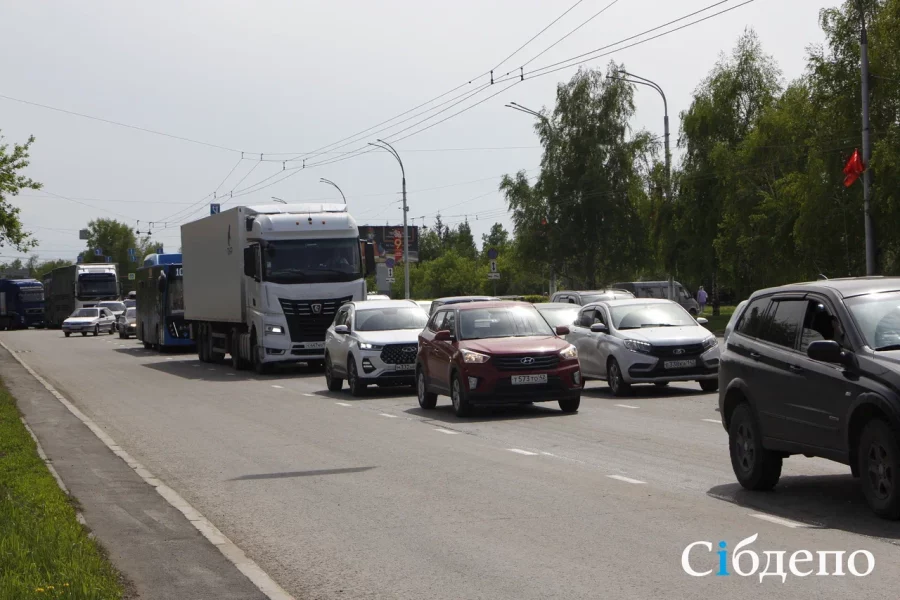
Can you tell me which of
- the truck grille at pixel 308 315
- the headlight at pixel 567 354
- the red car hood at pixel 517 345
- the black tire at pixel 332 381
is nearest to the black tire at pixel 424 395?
the red car hood at pixel 517 345

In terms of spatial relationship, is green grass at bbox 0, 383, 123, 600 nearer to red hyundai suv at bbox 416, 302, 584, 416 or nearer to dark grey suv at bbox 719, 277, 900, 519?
dark grey suv at bbox 719, 277, 900, 519

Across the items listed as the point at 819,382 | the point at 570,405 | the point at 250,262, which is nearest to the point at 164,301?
the point at 250,262

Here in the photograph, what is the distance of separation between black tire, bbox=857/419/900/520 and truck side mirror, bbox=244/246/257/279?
23.0 m

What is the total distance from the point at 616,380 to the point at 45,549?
15159 mm

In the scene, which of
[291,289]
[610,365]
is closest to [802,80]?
[291,289]

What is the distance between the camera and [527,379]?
18.7m

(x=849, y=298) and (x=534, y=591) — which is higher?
(x=849, y=298)

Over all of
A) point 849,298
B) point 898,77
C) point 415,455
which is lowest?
point 415,455

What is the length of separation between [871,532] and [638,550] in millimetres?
1592

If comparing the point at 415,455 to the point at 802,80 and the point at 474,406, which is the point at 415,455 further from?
the point at 802,80

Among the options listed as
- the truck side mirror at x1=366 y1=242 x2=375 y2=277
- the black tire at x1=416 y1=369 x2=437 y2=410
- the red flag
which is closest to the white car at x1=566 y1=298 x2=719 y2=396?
the black tire at x1=416 y1=369 x2=437 y2=410

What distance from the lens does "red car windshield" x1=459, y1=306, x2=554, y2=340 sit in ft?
65.4

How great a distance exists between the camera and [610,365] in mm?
22641

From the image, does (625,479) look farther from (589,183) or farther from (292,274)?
(589,183)
